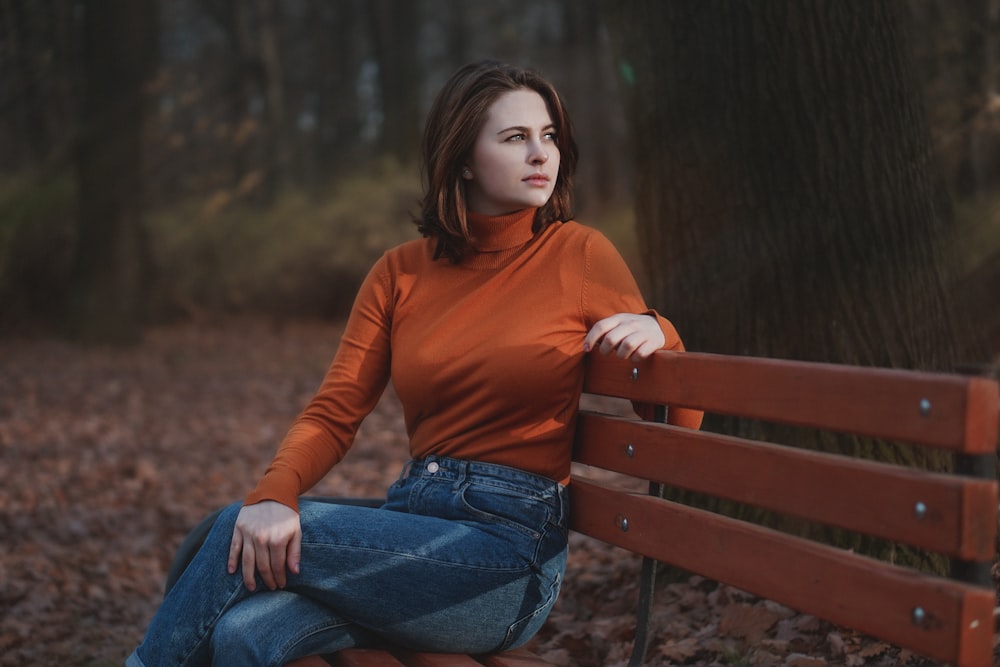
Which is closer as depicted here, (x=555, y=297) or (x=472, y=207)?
(x=555, y=297)

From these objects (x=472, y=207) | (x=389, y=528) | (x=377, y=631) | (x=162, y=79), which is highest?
(x=162, y=79)

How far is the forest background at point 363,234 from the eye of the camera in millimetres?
3396

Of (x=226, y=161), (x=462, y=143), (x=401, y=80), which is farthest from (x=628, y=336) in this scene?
(x=401, y=80)

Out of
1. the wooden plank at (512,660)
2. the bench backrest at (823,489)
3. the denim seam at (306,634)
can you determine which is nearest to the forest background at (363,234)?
the bench backrest at (823,489)

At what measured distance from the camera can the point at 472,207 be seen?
9.82 ft

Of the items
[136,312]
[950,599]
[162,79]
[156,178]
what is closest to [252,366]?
[136,312]

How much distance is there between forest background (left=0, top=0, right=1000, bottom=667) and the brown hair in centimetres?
84

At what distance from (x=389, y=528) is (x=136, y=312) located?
38.8ft

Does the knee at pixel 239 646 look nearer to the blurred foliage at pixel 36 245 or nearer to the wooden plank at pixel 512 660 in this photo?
the wooden plank at pixel 512 660

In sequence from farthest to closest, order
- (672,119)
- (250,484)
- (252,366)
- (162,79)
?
(162,79)
(252,366)
(250,484)
(672,119)

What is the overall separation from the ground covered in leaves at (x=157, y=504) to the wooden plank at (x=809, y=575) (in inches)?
29.9

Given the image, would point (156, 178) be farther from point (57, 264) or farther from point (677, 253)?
point (677, 253)

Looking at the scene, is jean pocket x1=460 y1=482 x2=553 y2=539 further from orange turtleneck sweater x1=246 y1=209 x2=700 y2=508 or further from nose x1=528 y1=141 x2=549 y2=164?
nose x1=528 y1=141 x2=549 y2=164

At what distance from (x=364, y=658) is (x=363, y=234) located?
1436 centimetres
